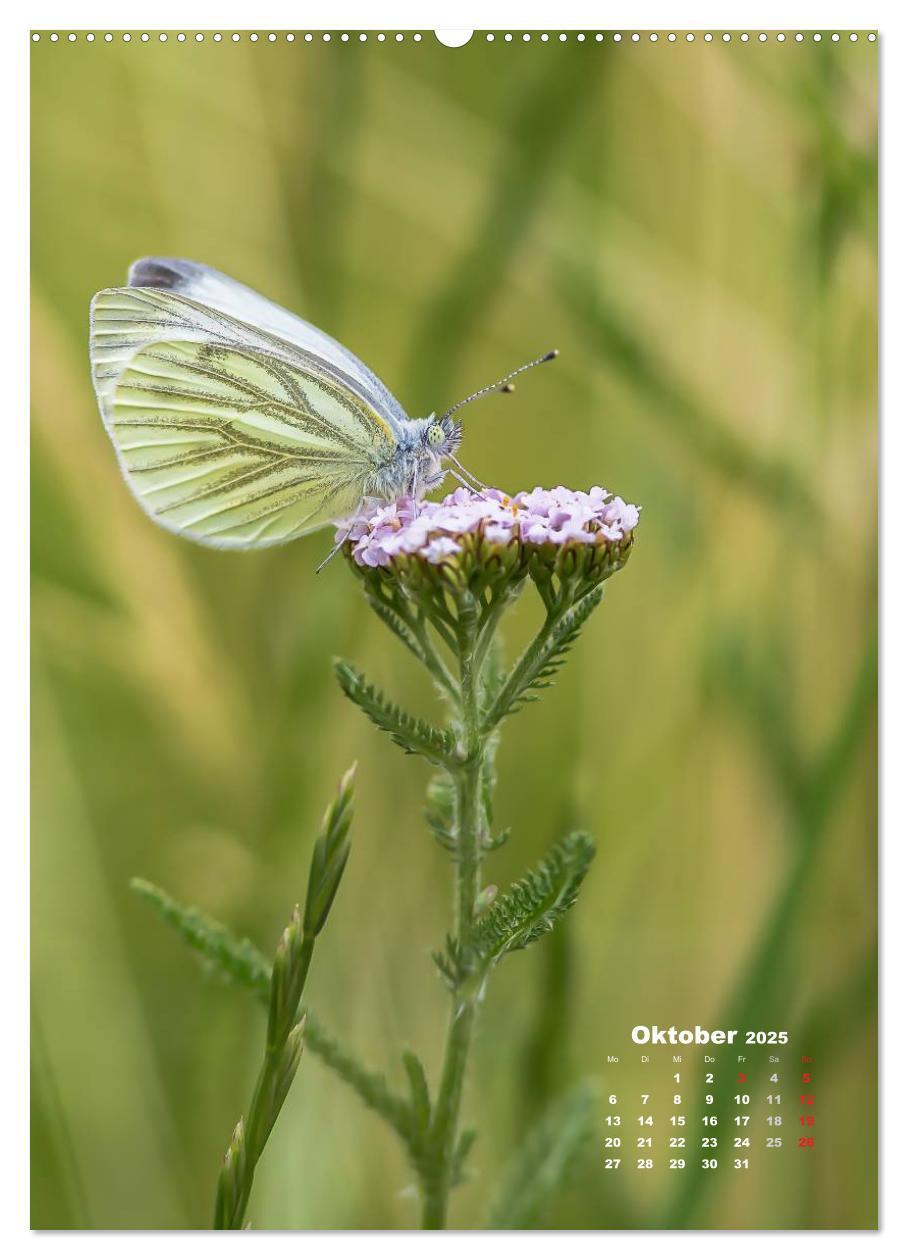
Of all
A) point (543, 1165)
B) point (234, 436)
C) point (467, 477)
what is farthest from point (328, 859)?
point (234, 436)

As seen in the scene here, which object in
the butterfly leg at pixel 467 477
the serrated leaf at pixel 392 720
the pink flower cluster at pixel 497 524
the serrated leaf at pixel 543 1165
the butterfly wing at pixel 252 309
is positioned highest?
the butterfly wing at pixel 252 309

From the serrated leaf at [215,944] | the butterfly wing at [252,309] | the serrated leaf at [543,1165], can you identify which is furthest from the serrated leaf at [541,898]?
the butterfly wing at [252,309]

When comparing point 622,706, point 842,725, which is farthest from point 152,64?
point 842,725

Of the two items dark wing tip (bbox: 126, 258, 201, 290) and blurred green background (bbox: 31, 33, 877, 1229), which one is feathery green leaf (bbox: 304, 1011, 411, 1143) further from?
dark wing tip (bbox: 126, 258, 201, 290)

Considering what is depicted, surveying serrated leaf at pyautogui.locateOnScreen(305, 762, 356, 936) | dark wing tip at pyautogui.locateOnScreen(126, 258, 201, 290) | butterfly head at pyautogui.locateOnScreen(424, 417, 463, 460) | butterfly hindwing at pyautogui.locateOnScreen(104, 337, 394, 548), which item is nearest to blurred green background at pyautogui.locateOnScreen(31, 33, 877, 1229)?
dark wing tip at pyautogui.locateOnScreen(126, 258, 201, 290)

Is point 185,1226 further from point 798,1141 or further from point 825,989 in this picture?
point 825,989

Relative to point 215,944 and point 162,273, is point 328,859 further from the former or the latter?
point 162,273

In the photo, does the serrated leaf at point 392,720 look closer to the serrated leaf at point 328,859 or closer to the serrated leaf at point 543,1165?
the serrated leaf at point 328,859
